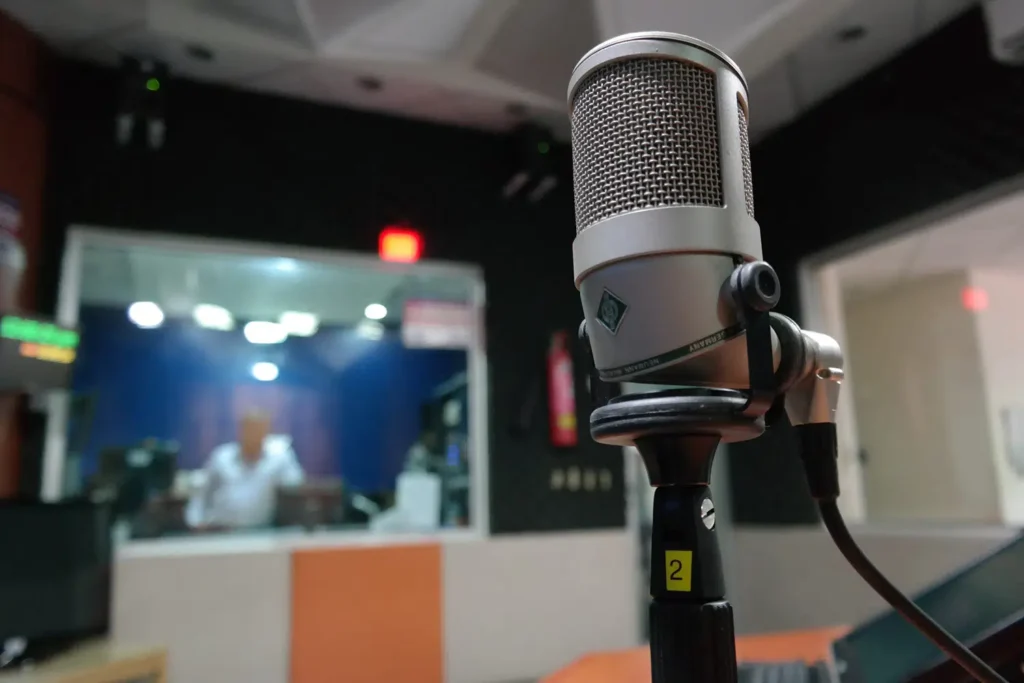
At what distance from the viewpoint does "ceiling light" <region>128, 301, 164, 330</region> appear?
14.1ft

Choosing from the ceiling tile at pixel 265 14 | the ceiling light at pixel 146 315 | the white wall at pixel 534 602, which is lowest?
the white wall at pixel 534 602

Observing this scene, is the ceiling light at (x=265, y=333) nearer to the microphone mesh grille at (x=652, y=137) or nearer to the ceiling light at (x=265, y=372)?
the ceiling light at (x=265, y=372)

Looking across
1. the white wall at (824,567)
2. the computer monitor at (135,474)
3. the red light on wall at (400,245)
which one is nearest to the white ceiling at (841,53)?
the red light on wall at (400,245)

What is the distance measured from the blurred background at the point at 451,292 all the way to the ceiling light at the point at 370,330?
0.52 metres

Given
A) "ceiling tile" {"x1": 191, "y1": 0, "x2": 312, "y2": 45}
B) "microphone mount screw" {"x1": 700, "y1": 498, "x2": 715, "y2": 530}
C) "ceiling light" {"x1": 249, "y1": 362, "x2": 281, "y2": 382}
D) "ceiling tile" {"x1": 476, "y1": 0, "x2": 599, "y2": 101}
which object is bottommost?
"microphone mount screw" {"x1": 700, "y1": 498, "x2": 715, "y2": 530}

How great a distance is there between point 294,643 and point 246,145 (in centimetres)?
213

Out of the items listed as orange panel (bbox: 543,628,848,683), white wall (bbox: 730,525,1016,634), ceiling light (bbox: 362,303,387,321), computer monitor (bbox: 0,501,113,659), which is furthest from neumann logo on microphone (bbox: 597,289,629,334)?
ceiling light (bbox: 362,303,387,321)

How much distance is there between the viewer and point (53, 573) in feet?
7.79

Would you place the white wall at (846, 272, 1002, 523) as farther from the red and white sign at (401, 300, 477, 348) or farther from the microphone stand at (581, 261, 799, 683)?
the microphone stand at (581, 261, 799, 683)

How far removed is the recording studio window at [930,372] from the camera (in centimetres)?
359

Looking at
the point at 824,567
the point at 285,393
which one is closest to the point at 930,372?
the point at 824,567

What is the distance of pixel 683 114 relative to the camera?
1.80 feet

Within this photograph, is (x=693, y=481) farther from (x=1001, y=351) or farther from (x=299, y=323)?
(x=299, y=323)

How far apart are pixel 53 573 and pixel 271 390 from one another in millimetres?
3410
